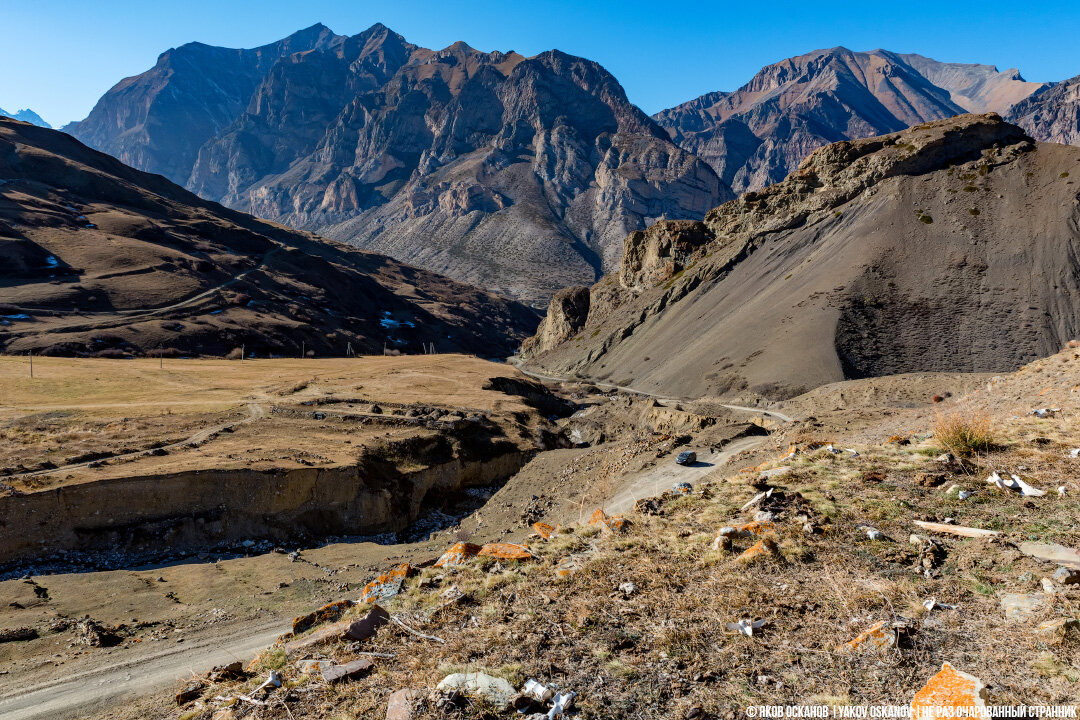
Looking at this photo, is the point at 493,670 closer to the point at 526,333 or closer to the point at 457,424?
the point at 457,424

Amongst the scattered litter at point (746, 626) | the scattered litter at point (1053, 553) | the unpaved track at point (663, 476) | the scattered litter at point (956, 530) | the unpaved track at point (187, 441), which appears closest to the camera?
the scattered litter at point (746, 626)

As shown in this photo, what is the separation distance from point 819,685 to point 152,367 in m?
58.1

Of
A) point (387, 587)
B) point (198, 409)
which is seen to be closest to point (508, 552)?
point (387, 587)

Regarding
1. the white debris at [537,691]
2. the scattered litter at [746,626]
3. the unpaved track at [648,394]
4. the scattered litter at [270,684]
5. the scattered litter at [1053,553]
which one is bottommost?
the unpaved track at [648,394]

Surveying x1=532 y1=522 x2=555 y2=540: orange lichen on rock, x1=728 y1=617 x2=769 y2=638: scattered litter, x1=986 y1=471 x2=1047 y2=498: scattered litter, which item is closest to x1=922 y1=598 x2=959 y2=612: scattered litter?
x1=728 y1=617 x2=769 y2=638: scattered litter

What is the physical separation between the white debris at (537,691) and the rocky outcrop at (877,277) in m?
44.5

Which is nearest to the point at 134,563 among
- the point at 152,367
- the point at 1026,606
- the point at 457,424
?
the point at 457,424

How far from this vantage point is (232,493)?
2188 cm

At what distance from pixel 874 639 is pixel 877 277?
193 feet

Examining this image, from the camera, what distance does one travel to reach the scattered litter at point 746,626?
21.6ft

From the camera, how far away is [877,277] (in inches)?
2212

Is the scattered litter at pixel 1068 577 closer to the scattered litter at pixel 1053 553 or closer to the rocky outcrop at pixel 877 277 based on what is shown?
the scattered litter at pixel 1053 553

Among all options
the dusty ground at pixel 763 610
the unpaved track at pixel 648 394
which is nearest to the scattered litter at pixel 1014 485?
the dusty ground at pixel 763 610

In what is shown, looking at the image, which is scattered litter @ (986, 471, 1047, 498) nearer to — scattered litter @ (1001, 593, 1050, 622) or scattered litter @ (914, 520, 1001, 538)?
scattered litter @ (914, 520, 1001, 538)
